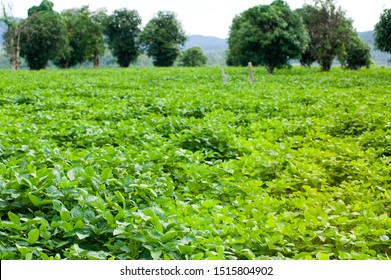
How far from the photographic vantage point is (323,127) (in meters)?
11.3

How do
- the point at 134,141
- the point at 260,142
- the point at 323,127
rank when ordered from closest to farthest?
the point at 134,141 < the point at 260,142 < the point at 323,127

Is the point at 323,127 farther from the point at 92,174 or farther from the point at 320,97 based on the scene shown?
the point at 92,174

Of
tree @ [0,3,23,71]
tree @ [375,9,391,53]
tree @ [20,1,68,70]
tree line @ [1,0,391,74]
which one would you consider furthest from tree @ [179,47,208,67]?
tree @ [375,9,391,53]

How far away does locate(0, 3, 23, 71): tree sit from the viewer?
55.1 m

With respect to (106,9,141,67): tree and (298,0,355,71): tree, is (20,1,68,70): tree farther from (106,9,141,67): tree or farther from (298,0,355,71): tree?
(298,0,355,71): tree

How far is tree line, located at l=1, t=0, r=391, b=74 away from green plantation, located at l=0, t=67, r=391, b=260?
24.2 meters

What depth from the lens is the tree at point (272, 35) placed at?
3462 cm

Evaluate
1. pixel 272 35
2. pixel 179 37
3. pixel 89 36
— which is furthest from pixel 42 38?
pixel 272 35

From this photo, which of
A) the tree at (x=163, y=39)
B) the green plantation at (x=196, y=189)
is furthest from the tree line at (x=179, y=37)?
the green plantation at (x=196, y=189)

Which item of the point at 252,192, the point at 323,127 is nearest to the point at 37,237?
the point at 252,192

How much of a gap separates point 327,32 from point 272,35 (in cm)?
1025

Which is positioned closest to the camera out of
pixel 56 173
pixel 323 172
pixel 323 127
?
pixel 56 173

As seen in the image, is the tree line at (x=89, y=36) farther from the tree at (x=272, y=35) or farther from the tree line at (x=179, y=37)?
the tree at (x=272, y=35)

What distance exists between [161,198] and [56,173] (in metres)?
1.27
